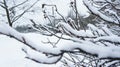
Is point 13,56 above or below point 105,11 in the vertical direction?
below

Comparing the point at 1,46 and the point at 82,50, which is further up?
the point at 82,50

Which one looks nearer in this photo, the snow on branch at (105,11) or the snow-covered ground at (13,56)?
the snow on branch at (105,11)

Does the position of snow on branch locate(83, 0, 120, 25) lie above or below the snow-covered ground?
above

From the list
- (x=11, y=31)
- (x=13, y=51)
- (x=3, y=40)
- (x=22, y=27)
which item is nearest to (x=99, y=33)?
(x=11, y=31)

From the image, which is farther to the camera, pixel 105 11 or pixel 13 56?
pixel 13 56

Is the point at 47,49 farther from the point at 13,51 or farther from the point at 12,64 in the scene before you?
the point at 13,51

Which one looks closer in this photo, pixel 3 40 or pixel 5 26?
pixel 5 26

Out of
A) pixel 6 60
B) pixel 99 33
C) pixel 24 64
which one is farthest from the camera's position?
pixel 6 60

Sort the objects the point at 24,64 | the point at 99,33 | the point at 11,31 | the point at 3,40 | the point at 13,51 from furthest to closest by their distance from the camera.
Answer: the point at 3,40, the point at 13,51, the point at 24,64, the point at 99,33, the point at 11,31

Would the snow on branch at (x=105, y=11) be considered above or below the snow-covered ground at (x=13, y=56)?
above

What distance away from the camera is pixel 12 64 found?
37.6 ft

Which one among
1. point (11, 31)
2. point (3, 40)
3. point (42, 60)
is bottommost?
point (3, 40)

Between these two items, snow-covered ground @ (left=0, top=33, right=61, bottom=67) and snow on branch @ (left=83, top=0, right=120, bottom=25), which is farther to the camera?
snow-covered ground @ (left=0, top=33, right=61, bottom=67)

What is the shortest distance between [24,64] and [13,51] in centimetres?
255
